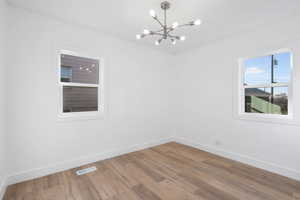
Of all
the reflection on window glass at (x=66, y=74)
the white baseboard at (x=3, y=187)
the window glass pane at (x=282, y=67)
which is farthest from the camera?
the reflection on window glass at (x=66, y=74)

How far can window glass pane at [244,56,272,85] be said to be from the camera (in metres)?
2.66

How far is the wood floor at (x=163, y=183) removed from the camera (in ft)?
6.14

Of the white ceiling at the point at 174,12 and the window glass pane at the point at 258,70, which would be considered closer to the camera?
the white ceiling at the point at 174,12

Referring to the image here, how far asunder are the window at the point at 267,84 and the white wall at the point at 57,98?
215 cm

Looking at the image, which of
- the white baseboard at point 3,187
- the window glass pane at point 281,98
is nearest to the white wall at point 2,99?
the white baseboard at point 3,187

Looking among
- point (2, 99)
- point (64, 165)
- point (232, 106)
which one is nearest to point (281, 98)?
point (232, 106)

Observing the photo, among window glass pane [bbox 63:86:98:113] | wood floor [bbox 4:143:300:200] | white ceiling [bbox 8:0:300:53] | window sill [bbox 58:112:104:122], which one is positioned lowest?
wood floor [bbox 4:143:300:200]

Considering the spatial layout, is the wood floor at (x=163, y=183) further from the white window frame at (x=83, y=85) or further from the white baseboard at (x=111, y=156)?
the white window frame at (x=83, y=85)

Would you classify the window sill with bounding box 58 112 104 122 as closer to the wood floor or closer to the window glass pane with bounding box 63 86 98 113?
the window glass pane with bounding box 63 86 98 113

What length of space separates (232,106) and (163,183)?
2.16 metres

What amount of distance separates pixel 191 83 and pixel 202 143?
5.41ft

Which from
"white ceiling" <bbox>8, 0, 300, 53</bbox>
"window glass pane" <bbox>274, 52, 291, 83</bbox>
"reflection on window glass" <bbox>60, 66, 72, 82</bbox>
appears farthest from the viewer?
"reflection on window glass" <bbox>60, 66, 72, 82</bbox>

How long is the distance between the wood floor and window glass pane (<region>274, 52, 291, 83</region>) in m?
1.72

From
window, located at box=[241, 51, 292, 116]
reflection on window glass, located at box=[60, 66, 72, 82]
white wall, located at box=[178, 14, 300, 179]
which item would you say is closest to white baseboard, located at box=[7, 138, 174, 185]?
reflection on window glass, located at box=[60, 66, 72, 82]
